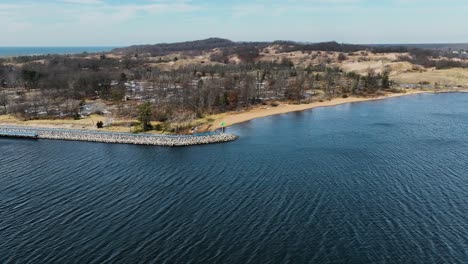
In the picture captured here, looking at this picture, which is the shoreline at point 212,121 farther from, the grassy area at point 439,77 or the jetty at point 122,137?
the grassy area at point 439,77

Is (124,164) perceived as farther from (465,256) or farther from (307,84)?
(307,84)

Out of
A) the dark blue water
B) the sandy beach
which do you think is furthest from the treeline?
the dark blue water

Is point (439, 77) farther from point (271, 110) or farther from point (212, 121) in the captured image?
point (212, 121)

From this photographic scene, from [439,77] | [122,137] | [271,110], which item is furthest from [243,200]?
Result: [439,77]

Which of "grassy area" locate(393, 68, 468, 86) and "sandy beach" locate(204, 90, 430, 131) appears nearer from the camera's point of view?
"sandy beach" locate(204, 90, 430, 131)

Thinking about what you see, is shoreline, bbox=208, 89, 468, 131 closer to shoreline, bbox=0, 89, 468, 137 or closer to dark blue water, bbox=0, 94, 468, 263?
shoreline, bbox=0, 89, 468, 137

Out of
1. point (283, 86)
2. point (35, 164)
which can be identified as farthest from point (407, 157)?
point (283, 86)
